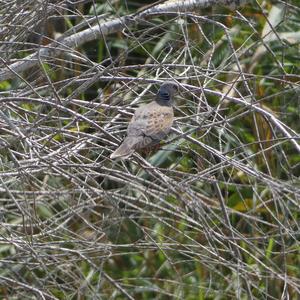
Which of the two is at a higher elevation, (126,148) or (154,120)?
(126,148)

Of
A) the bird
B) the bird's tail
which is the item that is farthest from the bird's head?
the bird's tail

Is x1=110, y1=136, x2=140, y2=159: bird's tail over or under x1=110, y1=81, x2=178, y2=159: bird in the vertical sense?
over

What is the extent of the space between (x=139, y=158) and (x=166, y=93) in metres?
0.47

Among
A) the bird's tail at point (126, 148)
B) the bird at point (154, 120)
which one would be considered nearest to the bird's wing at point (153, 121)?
the bird at point (154, 120)

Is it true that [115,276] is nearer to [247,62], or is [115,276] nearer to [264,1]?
[247,62]

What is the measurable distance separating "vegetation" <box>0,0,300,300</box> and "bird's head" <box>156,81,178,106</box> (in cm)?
4

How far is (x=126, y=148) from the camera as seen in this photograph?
11.5ft

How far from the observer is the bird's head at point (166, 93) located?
12.5 ft

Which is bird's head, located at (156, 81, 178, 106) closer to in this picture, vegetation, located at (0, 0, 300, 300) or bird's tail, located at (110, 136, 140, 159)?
vegetation, located at (0, 0, 300, 300)

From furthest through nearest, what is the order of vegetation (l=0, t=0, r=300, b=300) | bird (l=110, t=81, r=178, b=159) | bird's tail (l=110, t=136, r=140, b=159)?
bird (l=110, t=81, r=178, b=159) → bird's tail (l=110, t=136, r=140, b=159) → vegetation (l=0, t=0, r=300, b=300)

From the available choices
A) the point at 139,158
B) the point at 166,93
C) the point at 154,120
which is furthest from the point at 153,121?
the point at 139,158

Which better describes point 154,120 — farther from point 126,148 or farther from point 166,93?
point 126,148

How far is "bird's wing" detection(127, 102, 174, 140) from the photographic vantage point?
3.80 metres

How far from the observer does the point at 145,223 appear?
17.5 feet
